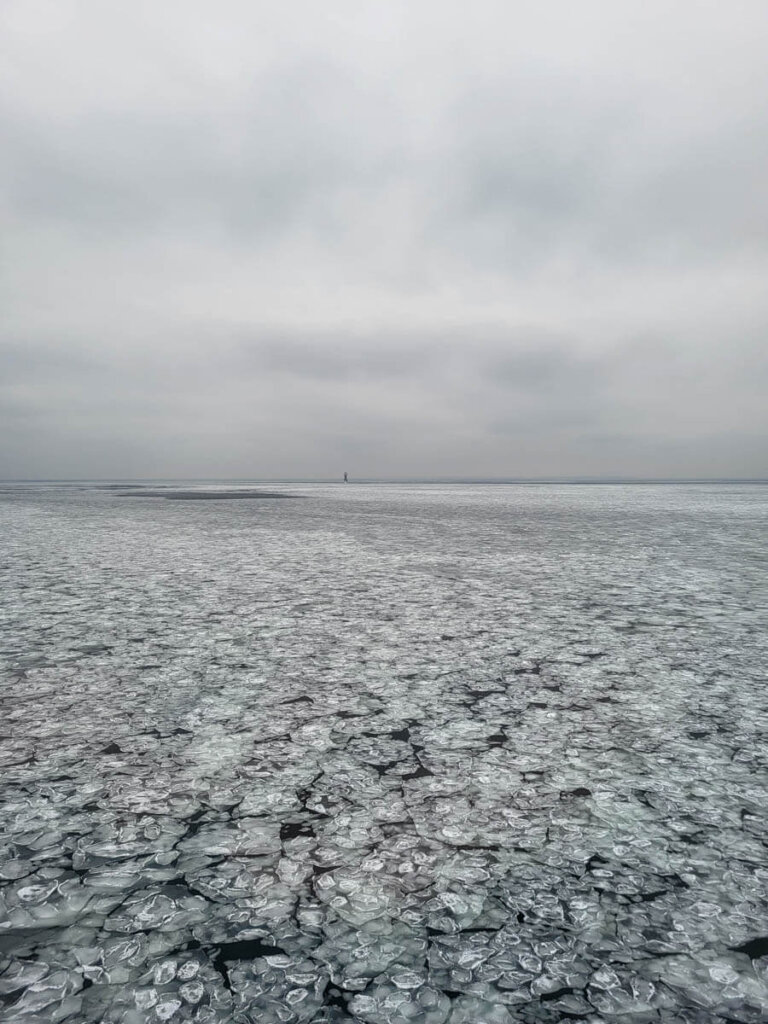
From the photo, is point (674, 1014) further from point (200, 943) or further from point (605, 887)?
point (200, 943)

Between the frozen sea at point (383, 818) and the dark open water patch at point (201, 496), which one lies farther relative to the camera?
the dark open water patch at point (201, 496)

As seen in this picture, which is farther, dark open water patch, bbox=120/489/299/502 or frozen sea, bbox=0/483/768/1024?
dark open water patch, bbox=120/489/299/502

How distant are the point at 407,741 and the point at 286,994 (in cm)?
139

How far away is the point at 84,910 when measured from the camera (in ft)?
5.26

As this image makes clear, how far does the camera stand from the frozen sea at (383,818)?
1.37m

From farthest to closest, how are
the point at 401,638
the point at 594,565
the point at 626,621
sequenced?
1. the point at 594,565
2. the point at 626,621
3. the point at 401,638

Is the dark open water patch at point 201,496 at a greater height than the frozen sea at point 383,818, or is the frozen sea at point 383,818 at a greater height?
the dark open water patch at point 201,496

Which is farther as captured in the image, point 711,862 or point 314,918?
point 711,862

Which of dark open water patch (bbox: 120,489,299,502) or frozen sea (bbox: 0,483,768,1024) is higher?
dark open water patch (bbox: 120,489,299,502)

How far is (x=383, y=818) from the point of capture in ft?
6.77

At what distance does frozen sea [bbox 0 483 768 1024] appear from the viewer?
1367mm

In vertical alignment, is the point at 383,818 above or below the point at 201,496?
below

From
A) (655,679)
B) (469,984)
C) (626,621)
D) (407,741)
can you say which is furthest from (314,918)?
(626,621)

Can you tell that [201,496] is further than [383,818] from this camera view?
Yes
